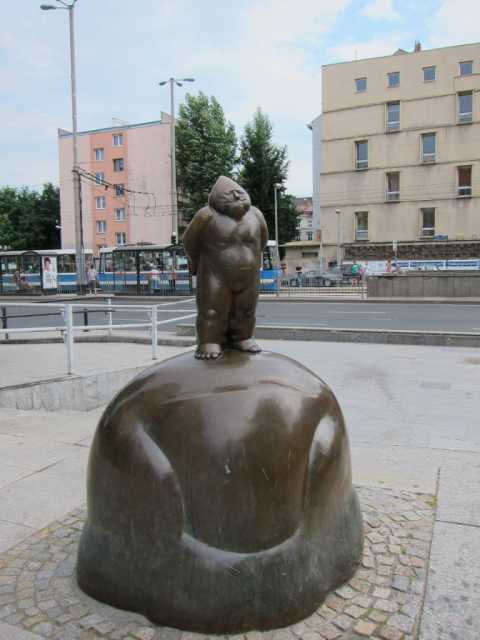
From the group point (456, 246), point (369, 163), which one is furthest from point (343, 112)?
point (456, 246)

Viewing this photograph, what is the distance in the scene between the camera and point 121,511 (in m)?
2.70

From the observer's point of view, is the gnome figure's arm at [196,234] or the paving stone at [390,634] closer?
the paving stone at [390,634]

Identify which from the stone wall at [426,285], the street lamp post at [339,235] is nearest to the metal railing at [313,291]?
the stone wall at [426,285]

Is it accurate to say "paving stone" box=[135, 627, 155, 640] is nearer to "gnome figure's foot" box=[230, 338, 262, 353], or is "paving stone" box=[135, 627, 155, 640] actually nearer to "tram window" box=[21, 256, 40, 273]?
"gnome figure's foot" box=[230, 338, 262, 353]

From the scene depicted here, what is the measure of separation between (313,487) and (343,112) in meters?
46.3

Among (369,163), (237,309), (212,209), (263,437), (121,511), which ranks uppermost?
(369,163)

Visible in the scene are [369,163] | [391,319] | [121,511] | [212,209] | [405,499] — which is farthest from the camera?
[369,163]

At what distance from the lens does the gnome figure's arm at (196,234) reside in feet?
11.0

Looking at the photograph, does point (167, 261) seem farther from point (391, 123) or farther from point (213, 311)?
point (213, 311)

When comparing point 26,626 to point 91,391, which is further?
point 91,391

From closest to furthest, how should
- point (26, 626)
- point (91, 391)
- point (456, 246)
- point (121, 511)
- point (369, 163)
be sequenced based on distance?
point (26, 626) → point (121, 511) → point (91, 391) → point (456, 246) → point (369, 163)

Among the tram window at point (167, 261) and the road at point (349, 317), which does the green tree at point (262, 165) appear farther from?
the road at point (349, 317)

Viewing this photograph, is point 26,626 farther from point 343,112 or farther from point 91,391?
point 343,112

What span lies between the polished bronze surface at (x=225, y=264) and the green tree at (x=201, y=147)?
138 feet
